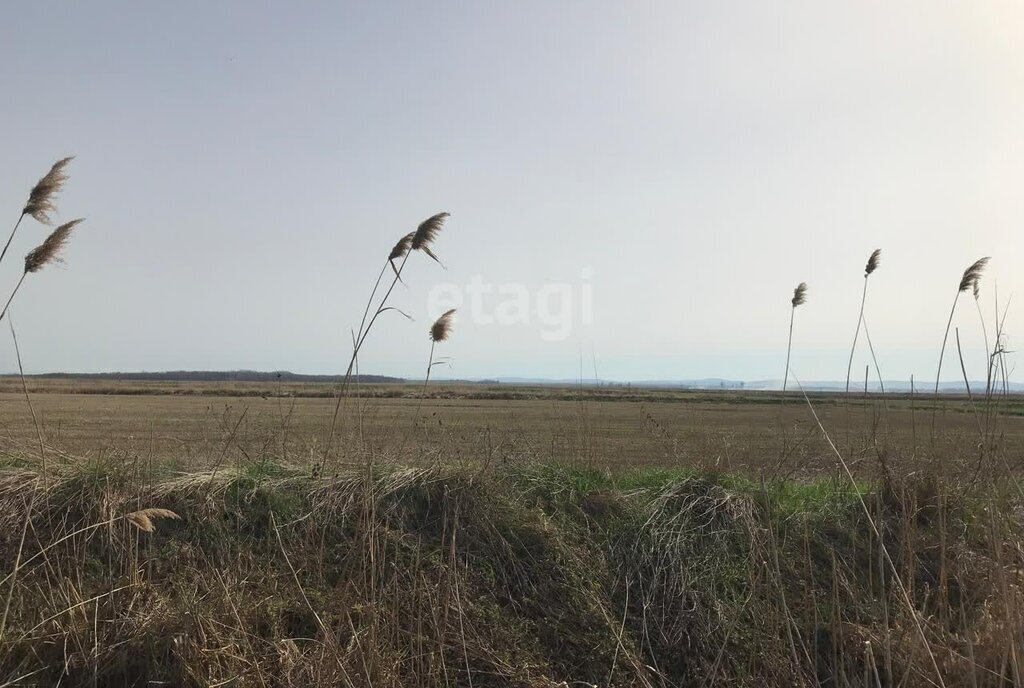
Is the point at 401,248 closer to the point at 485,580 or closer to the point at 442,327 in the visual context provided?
the point at 442,327

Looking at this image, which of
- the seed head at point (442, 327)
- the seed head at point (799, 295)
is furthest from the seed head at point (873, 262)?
the seed head at point (442, 327)

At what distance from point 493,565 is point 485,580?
20 cm

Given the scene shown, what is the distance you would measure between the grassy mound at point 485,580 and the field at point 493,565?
0.02m

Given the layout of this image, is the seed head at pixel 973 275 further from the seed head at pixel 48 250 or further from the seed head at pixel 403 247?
the seed head at pixel 48 250

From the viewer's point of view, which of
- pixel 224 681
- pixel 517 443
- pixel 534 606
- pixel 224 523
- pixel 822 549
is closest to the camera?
pixel 224 681

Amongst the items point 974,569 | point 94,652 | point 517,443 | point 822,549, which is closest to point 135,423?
point 517,443

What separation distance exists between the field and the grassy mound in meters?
0.02

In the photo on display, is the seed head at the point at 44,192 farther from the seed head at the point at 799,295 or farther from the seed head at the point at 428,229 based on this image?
the seed head at the point at 799,295

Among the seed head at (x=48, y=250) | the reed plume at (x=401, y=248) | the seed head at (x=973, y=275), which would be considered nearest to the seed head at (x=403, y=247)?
the reed plume at (x=401, y=248)

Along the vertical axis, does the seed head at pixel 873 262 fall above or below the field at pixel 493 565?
above

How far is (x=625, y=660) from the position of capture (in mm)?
4980

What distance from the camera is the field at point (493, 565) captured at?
4379mm

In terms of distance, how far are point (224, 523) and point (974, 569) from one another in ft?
18.6

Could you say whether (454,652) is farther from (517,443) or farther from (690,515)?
(517,443)
